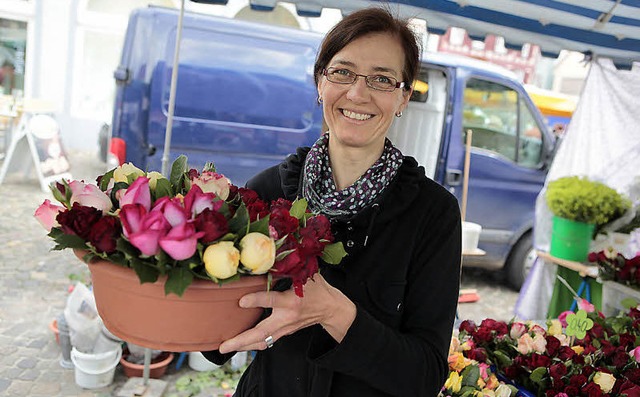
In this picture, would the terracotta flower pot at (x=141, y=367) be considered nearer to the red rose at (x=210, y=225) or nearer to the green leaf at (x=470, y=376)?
the green leaf at (x=470, y=376)

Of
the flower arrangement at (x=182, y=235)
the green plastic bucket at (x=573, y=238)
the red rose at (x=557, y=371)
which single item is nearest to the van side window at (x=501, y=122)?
the green plastic bucket at (x=573, y=238)

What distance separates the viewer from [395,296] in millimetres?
1271

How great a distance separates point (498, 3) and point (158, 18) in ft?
9.80

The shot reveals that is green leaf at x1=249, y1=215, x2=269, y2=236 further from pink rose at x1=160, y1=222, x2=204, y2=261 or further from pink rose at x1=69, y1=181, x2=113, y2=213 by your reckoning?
pink rose at x1=69, y1=181, x2=113, y2=213

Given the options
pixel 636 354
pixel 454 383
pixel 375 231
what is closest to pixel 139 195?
pixel 375 231

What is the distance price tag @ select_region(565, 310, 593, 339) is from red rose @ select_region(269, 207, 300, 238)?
1.59m

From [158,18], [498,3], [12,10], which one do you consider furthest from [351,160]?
[12,10]

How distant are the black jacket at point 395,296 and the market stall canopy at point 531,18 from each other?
1564mm

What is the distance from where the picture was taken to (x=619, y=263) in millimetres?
3197

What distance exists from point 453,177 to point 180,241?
476 centimetres

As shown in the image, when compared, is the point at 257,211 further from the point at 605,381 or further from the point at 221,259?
the point at 605,381

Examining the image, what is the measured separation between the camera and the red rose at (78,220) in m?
0.88

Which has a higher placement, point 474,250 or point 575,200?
point 575,200

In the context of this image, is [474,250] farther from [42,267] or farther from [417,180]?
[42,267]
